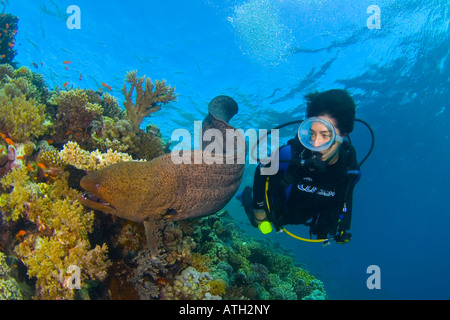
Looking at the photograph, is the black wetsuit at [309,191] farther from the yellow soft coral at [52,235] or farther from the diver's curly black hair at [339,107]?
the yellow soft coral at [52,235]

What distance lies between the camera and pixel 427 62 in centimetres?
1727

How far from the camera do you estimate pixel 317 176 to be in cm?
411

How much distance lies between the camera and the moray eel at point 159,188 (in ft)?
9.25

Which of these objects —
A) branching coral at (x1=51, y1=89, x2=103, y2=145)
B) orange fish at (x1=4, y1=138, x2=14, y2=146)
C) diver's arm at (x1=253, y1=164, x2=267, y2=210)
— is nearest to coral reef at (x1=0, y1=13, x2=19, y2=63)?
branching coral at (x1=51, y1=89, x2=103, y2=145)

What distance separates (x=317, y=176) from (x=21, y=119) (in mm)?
5513

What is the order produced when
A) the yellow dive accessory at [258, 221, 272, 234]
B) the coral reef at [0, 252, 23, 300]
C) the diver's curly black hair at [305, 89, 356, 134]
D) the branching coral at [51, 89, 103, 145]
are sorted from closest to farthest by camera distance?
1. the coral reef at [0, 252, 23, 300]
2. the diver's curly black hair at [305, 89, 356, 134]
3. the yellow dive accessory at [258, 221, 272, 234]
4. the branching coral at [51, 89, 103, 145]

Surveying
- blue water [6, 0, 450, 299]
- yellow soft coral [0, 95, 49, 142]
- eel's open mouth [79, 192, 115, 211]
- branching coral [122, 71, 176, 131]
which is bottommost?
eel's open mouth [79, 192, 115, 211]

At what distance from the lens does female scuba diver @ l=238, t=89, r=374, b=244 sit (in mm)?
3775

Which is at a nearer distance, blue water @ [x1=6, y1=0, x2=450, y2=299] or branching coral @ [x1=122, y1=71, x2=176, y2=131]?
branching coral @ [x1=122, y1=71, x2=176, y2=131]

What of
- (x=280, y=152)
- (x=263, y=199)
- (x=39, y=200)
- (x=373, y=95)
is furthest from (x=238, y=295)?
(x=373, y=95)

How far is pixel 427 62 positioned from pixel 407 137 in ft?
39.2

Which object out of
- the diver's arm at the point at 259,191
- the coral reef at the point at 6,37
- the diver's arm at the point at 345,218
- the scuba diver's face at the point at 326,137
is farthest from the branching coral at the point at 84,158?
the coral reef at the point at 6,37

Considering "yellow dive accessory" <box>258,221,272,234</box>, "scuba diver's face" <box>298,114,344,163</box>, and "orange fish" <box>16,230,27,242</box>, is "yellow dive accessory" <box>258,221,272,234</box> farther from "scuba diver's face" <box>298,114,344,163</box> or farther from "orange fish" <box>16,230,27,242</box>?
"orange fish" <box>16,230,27,242</box>

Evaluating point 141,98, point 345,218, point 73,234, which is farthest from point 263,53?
point 73,234
